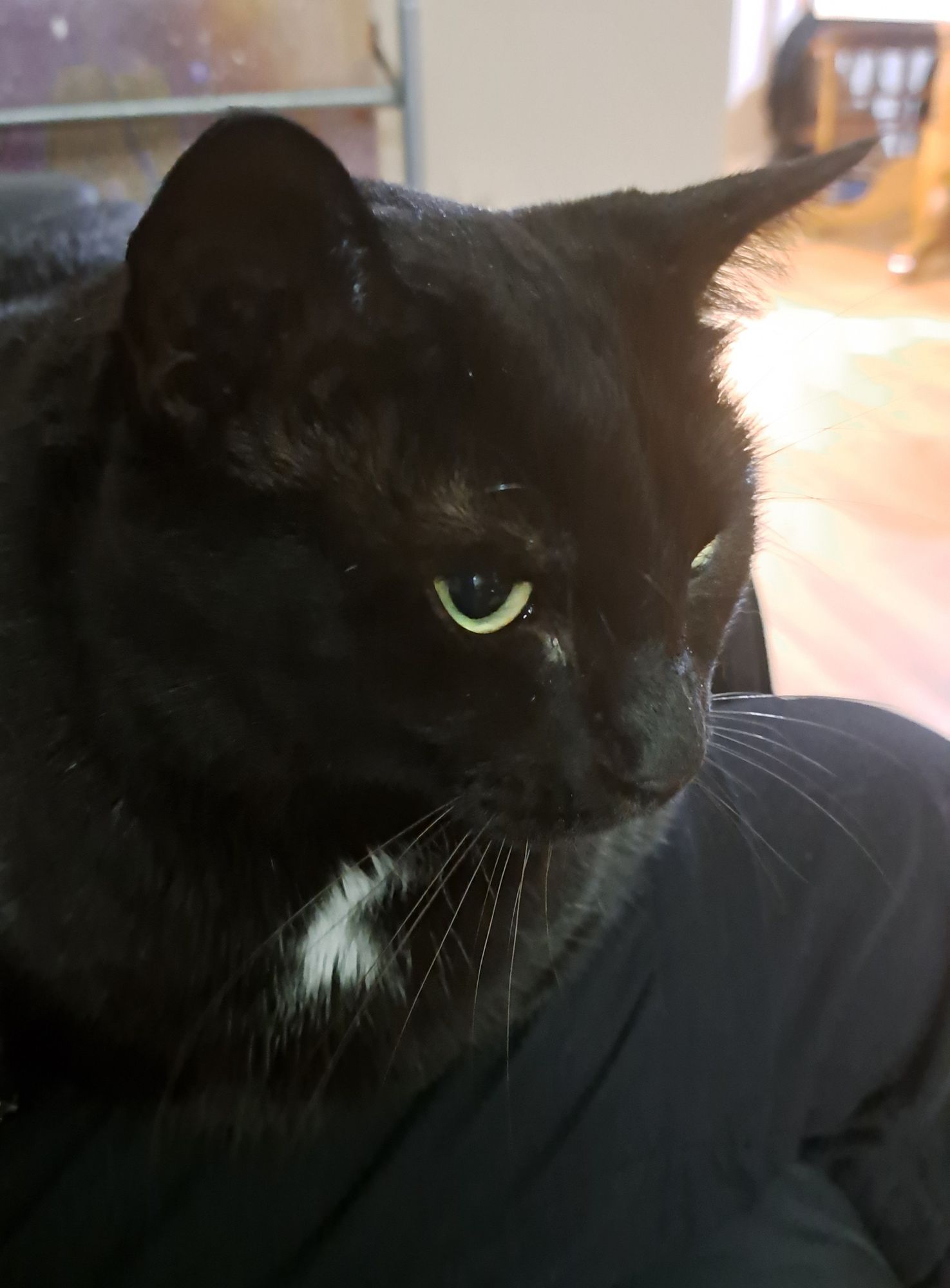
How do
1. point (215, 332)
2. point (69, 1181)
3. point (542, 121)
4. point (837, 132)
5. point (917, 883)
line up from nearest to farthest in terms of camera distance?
point (215, 332), point (69, 1181), point (917, 883), point (542, 121), point (837, 132)

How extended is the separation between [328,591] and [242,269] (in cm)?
14

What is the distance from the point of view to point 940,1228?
63cm

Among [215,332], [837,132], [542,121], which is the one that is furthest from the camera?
[837,132]

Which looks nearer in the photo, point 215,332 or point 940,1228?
point 215,332

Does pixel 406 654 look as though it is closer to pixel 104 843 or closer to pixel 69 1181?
pixel 104 843

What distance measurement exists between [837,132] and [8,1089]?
3.84m

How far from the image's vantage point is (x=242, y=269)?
41 cm

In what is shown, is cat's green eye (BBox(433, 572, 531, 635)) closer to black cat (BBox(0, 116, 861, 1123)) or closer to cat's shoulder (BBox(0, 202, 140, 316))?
black cat (BBox(0, 116, 861, 1123))

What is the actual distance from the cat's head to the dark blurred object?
3.41m

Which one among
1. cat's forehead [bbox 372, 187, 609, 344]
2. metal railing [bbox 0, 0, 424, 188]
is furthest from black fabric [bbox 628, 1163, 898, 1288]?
metal railing [bbox 0, 0, 424, 188]

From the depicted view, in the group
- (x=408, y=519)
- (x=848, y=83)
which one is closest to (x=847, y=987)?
(x=408, y=519)

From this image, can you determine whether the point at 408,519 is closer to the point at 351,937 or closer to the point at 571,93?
the point at 351,937

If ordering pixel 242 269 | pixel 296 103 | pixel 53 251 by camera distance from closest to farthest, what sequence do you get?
pixel 242 269 < pixel 53 251 < pixel 296 103

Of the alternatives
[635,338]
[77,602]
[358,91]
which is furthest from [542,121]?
[77,602]
